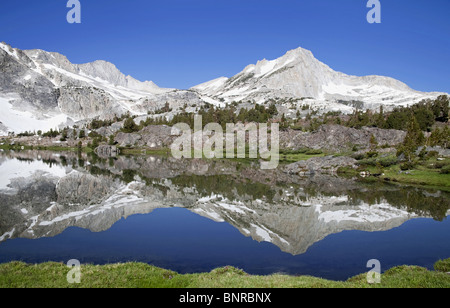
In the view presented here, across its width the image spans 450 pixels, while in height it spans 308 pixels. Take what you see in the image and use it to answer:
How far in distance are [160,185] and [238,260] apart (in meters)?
30.6

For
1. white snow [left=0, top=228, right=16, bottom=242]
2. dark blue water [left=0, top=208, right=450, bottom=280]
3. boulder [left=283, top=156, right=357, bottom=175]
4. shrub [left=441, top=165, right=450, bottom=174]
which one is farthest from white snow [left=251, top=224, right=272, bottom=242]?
boulder [left=283, top=156, right=357, bottom=175]

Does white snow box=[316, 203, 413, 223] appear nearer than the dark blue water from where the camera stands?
No

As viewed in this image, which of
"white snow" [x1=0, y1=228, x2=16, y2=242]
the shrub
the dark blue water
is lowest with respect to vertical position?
the dark blue water

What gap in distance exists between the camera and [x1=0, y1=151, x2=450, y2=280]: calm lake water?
60.9 ft

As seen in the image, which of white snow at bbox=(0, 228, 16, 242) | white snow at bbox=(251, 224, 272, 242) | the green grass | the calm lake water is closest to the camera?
the green grass

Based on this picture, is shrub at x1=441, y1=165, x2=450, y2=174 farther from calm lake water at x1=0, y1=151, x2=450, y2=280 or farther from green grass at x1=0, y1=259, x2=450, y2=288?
green grass at x1=0, y1=259, x2=450, y2=288

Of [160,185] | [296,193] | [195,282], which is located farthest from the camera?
[160,185]

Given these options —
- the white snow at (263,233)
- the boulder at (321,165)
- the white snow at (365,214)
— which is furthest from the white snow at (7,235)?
the boulder at (321,165)

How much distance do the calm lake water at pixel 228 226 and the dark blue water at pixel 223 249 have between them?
0.21ft

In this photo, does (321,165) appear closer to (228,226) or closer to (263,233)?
(228,226)

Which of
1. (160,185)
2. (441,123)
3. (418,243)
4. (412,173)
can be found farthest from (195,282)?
(441,123)

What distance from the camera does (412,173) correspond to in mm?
51844

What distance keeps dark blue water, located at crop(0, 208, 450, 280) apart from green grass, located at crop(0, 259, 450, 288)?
3487 millimetres
